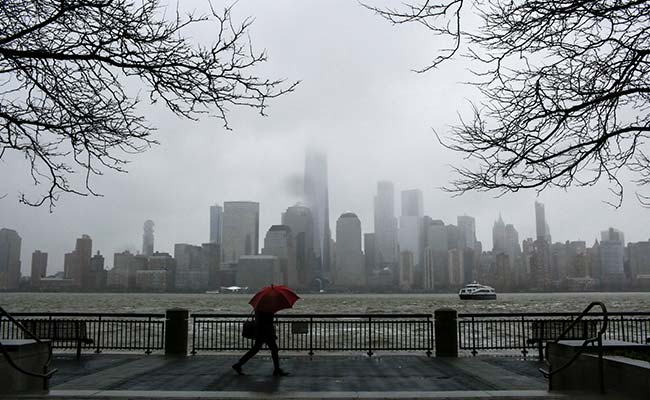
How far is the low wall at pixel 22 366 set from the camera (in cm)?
962

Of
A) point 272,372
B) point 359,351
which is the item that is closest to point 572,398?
point 272,372

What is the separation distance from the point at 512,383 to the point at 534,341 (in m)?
5.23

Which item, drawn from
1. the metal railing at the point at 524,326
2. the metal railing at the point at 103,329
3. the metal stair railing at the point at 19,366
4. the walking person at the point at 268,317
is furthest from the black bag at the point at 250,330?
the metal railing at the point at 524,326

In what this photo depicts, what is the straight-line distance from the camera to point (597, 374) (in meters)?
9.30

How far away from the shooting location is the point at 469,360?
16156 millimetres

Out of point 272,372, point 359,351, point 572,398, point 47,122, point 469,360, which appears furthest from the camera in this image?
point 359,351

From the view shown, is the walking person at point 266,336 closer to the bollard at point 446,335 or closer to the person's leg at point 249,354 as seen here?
the person's leg at point 249,354

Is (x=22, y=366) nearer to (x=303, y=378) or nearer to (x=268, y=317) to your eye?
(x=268, y=317)

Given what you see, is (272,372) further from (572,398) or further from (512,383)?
(572,398)

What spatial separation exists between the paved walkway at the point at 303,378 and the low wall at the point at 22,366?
16.7 inches

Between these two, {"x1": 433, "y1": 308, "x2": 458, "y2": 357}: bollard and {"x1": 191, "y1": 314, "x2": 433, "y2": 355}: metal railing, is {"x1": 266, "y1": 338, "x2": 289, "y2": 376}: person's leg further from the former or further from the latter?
{"x1": 433, "y1": 308, "x2": 458, "y2": 357}: bollard

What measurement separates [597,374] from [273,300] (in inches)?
241

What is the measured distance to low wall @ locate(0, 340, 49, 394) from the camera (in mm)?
9625

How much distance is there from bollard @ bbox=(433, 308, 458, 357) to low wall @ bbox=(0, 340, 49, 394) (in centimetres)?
1005
